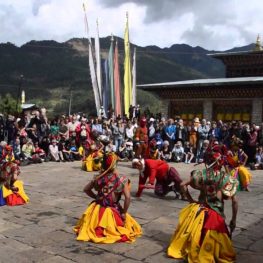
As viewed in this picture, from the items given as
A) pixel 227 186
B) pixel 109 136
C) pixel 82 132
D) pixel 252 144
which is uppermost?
pixel 82 132

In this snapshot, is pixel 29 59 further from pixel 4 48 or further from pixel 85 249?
pixel 85 249

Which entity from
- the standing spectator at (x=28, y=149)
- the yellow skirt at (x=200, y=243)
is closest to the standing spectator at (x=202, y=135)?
the standing spectator at (x=28, y=149)

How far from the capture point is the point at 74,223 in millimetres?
6910

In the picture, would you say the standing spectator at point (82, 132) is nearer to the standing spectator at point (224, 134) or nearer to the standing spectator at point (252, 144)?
the standing spectator at point (224, 134)

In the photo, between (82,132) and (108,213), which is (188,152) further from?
(108,213)

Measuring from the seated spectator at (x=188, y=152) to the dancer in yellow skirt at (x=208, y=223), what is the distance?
10899 millimetres

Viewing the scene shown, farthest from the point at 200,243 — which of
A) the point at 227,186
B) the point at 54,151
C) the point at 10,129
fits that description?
the point at 10,129

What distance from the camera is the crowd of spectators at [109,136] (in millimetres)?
15344

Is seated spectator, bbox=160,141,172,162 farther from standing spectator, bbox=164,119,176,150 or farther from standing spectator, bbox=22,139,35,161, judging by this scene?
standing spectator, bbox=22,139,35,161

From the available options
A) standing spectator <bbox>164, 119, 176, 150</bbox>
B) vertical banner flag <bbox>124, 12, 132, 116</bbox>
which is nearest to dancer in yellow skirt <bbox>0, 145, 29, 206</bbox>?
standing spectator <bbox>164, 119, 176, 150</bbox>

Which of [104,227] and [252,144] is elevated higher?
[252,144]

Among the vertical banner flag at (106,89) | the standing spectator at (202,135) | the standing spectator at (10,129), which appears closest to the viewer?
the standing spectator at (10,129)

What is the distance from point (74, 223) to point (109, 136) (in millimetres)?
9057

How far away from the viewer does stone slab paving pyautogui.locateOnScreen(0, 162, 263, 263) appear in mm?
5344
